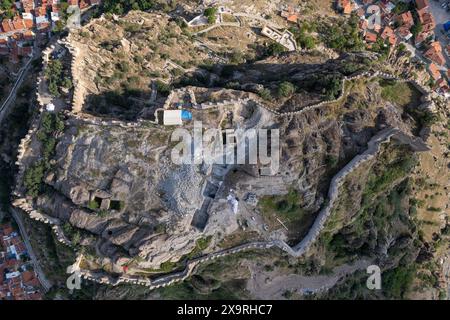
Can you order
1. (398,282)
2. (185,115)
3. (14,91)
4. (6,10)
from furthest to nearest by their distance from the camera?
(6,10), (14,91), (398,282), (185,115)

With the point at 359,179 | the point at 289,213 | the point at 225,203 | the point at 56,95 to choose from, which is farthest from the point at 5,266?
the point at 359,179

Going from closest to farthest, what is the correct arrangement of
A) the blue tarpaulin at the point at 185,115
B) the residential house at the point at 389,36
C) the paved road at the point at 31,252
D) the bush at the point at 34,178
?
1. the blue tarpaulin at the point at 185,115
2. the bush at the point at 34,178
3. the paved road at the point at 31,252
4. the residential house at the point at 389,36

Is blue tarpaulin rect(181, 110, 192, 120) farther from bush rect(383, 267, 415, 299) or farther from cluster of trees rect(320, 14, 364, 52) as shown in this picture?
bush rect(383, 267, 415, 299)

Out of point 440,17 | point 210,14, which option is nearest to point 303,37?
point 210,14

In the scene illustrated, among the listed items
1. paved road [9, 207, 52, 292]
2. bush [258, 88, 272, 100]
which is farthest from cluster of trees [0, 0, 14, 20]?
bush [258, 88, 272, 100]

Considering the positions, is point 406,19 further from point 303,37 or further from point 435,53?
point 303,37

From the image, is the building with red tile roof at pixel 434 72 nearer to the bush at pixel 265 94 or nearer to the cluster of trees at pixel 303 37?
the cluster of trees at pixel 303 37

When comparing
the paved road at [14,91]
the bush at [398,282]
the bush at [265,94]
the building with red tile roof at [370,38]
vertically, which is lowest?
the bush at [398,282]

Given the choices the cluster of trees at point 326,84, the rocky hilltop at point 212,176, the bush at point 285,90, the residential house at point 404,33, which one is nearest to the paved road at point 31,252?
the rocky hilltop at point 212,176
